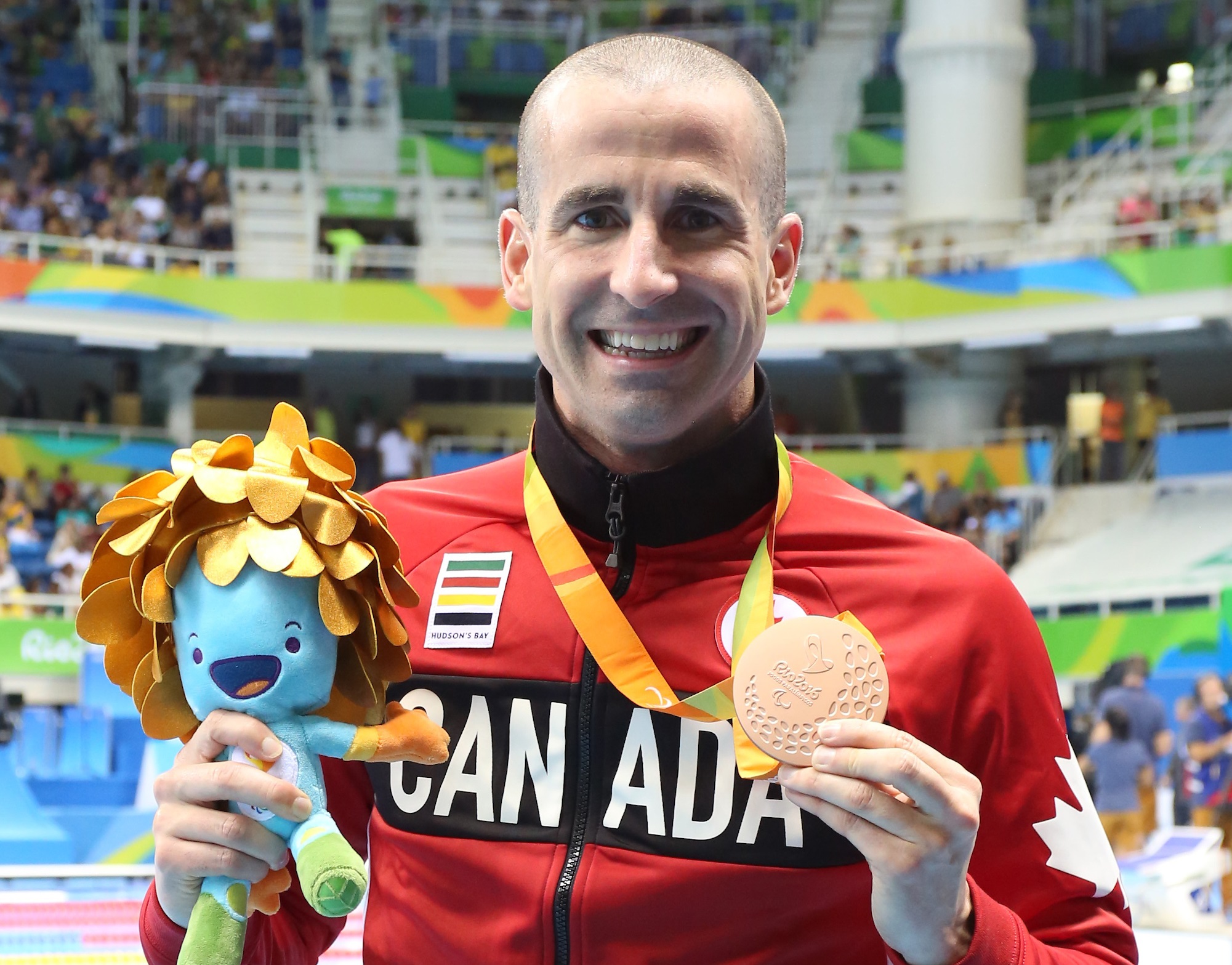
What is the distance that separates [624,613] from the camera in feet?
5.65

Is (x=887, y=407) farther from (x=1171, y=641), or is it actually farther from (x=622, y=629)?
(x=622, y=629)

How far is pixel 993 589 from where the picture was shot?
5.59 feet

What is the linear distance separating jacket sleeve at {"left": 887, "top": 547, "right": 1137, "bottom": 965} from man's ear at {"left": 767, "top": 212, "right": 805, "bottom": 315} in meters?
0.41

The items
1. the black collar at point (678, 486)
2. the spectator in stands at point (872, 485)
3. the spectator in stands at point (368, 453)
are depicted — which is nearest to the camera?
the black collar at point (678, 486)

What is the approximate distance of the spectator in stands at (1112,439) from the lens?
14742mm

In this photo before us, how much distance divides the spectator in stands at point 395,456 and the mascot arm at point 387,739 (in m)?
14.0

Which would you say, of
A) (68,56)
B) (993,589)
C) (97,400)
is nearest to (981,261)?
(97,400)

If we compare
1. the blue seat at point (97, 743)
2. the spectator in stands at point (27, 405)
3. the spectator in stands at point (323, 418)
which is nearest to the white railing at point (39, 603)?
the blue seat at point (97, 743)

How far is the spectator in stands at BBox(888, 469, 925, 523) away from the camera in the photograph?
14180 mm

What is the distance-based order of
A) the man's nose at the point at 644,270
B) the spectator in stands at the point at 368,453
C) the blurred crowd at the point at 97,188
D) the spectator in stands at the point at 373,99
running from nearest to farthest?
the man's nose at the point at 644,270 → the spectator in stands at the point at 368,453 → the blurred crowd at the point at 97,188 → the spectator in stands at the point at 373,99

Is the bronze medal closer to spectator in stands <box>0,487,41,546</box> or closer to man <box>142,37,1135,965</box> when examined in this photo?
man <box>142,37,1135,965</box>

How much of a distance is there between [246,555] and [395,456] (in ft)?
47.0

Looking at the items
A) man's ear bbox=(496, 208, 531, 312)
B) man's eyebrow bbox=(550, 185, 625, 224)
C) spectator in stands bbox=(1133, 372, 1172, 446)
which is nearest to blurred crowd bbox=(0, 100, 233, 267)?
spectator in stands bbox=(1133, 372, 1172, 446)

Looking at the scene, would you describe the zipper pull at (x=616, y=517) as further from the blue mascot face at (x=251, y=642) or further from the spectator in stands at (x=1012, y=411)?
the spectator in stands at (x=1012, y=411)
